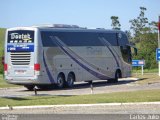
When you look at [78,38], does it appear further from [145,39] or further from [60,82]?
[145,39]

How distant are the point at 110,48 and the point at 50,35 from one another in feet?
24.6

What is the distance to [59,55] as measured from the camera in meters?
31.6

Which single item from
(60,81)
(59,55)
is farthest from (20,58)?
(60,81)

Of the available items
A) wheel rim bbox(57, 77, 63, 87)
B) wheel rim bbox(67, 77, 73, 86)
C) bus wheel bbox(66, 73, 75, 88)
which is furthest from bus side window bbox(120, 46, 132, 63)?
wheel rim bbox(57, 77, 63, 87)

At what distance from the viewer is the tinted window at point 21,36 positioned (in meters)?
29.6

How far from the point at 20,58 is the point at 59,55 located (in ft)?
9.07

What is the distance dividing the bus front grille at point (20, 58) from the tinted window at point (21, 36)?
0.76 metres

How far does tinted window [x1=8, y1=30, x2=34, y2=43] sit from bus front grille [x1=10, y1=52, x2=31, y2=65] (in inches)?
29.8

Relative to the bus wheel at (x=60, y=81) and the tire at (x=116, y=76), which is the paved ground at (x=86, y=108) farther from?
the tire at (x=116, y=76)

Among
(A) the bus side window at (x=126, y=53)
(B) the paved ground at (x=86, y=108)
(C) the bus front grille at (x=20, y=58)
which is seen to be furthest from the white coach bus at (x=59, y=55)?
(B) the paved ground at (x=86, y=108)

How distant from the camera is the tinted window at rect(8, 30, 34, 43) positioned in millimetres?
29609

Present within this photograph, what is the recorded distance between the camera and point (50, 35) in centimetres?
3075

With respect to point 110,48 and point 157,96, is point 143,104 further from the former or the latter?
point 110,48

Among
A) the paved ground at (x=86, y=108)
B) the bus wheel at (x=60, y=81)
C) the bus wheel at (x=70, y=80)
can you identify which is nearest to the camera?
the paved ground at (x=86, y=108)
